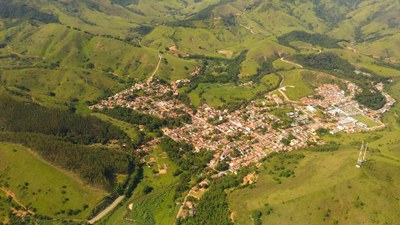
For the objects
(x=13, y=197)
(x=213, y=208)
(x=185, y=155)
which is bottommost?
(x=13, y=197)

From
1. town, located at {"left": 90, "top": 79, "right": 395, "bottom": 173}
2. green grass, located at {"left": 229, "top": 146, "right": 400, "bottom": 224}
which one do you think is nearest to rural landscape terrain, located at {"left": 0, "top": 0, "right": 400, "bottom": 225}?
green grass, located at {"left": 229, "top": 146, "right": 400, "bottom": 224}

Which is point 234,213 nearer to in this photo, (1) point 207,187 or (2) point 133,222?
(1) point 207,187

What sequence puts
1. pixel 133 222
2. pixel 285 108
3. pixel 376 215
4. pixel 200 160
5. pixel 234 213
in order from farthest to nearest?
1. pixel 285 108
2. pixel 200 160
3. pixel 133 222
4. pixel 234 213
5. pixel 376 215

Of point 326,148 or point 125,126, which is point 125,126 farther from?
point 326,148

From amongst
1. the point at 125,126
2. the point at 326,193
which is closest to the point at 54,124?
the point at 125,126

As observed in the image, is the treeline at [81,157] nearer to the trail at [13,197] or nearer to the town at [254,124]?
the trail at [13,197]

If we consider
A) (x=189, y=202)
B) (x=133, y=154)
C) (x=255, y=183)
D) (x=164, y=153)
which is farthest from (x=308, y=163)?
(x=133, y=154)

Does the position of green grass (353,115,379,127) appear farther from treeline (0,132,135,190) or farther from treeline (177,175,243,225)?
treeline (0,132,135,190)
